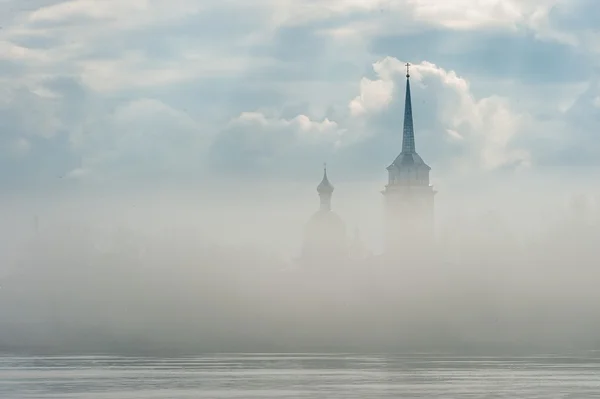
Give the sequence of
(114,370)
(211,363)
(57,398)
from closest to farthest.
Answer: (57,398) → (114,370) → (211,363)

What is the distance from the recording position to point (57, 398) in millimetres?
143250

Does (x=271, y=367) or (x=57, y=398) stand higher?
(x=271, y=367)

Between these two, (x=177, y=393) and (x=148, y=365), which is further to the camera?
(x=148, y=365)

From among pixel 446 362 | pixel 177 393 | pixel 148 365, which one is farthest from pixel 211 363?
pixel 177 393

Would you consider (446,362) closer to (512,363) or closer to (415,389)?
(512,363)

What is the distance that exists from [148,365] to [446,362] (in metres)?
30.3

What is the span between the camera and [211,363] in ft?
620

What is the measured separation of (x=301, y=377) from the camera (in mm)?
166625

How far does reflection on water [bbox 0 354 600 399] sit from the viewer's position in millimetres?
148000

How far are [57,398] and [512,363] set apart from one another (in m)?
61.1

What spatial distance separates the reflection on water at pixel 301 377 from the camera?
148 meters

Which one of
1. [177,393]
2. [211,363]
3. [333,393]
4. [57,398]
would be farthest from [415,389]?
[211,363]

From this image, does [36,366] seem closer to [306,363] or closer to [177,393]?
[306,363]

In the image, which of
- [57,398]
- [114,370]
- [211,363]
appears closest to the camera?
[57,398]
